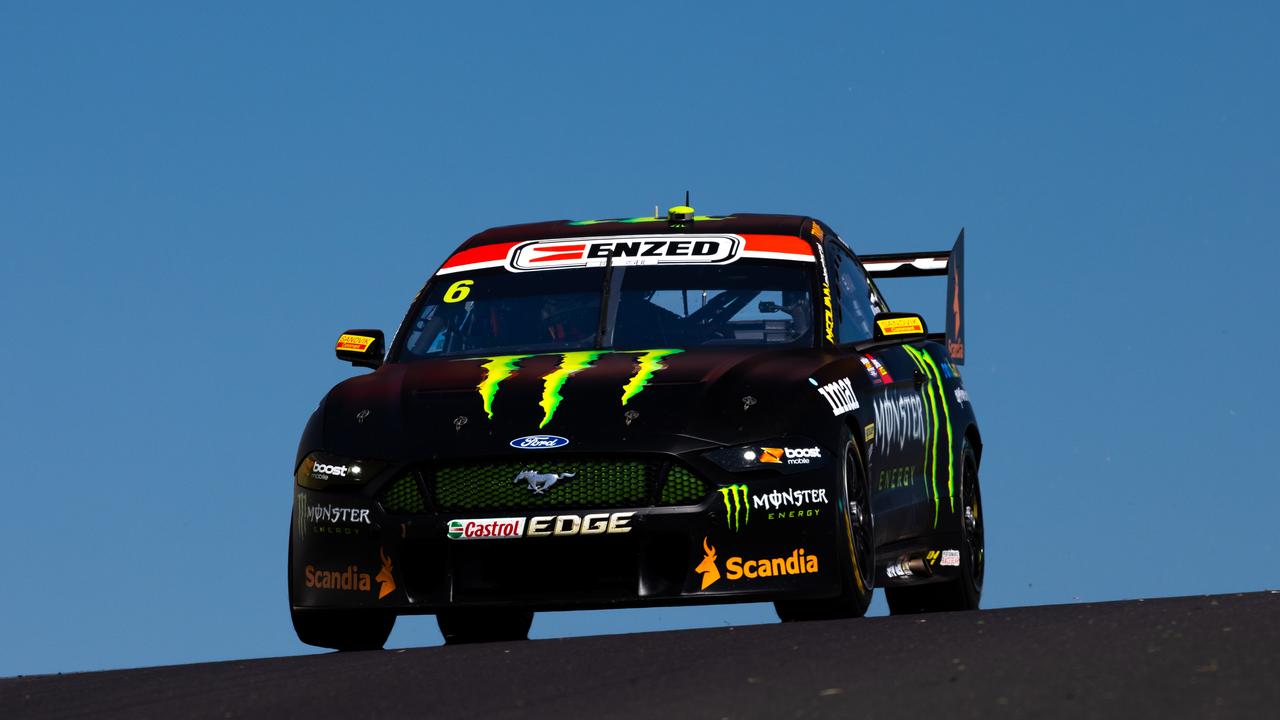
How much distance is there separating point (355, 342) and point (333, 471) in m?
1.25

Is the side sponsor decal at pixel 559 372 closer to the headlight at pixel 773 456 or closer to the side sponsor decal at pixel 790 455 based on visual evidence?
the headlight at pixel 773 456

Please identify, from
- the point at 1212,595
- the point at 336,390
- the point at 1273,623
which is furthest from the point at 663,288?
the point at 1273,623

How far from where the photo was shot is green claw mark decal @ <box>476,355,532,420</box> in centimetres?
941

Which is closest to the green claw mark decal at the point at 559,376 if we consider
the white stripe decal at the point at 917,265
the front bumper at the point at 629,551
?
the front bumper at the point at 629,551

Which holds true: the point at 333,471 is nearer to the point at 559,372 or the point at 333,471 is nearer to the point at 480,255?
the point at 559,372

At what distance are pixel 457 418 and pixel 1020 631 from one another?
2370 millimetres

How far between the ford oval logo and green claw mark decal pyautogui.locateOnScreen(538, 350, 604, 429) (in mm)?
59

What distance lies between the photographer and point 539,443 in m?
9.19

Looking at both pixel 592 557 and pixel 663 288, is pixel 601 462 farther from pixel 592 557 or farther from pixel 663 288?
pixel 663 288

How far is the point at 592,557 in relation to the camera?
9125 mm

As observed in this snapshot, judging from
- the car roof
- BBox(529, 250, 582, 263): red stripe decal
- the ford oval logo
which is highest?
the car roof

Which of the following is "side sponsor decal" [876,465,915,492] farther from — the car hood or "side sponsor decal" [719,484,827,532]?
"side sponsor decal" [719,484,827,532]

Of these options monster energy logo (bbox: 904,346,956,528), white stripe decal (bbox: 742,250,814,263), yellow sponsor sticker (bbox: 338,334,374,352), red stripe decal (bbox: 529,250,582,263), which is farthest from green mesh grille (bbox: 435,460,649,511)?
monster energy logo (bbox: 904,346,956,528)

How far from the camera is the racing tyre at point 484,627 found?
1159 centimetres
